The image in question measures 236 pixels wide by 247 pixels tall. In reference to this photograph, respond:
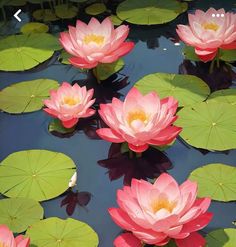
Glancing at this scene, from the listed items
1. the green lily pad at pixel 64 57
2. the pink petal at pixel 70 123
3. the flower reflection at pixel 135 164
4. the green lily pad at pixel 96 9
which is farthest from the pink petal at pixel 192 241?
the green lily pad at pixel 96 9

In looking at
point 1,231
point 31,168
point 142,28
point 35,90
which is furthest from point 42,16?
point 1,231

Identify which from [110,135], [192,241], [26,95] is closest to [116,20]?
[26,95]

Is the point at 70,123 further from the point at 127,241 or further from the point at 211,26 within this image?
the point at 211,26

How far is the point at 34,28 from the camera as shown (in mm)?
2020

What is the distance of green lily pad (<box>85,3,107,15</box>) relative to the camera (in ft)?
6.93

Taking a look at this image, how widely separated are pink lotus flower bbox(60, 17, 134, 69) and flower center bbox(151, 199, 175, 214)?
0.60 meters

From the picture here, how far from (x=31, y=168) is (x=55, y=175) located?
2.6 inches

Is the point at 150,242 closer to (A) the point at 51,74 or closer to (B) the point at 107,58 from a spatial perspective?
(B) the point at 107,58

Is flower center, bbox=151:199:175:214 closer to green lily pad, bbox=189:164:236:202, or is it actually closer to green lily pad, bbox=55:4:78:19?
green lily pad, bbox=189:164:236:202

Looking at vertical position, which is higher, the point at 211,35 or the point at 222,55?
the point at 211,35

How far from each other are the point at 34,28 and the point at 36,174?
2.62 ft

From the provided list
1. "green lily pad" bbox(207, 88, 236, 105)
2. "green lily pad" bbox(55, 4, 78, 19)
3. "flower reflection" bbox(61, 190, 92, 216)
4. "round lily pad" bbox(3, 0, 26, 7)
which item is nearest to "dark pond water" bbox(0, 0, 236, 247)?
"flower reflection" bbox(61, 190, 92, 216)

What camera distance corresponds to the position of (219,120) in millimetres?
1513

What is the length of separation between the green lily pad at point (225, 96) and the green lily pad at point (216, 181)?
0.29 meters
